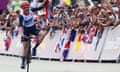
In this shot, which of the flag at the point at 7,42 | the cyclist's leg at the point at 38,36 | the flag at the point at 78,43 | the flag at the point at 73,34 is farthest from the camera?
the flag at the point at 7,42

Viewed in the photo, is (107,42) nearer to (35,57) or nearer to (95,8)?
(95,8)

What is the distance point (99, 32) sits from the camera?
16.0 m

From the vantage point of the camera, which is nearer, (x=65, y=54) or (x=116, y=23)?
(x=116, y=23)

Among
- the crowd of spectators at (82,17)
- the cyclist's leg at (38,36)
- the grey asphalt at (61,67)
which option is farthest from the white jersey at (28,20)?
the crowd of spectators at (82,17)

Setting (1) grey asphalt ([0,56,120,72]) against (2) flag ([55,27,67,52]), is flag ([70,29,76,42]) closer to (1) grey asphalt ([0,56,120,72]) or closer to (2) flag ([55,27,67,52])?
(2) flag ([55,27,67,52])

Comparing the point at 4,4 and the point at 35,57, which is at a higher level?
the point at 4,4

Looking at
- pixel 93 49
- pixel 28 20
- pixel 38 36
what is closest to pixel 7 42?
pixel 93 49

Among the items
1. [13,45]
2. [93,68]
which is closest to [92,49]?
[93,68]

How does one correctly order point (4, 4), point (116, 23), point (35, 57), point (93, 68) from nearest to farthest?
point (93, 68) → point (116, 23) → point (35, 57) → point (4, 4)

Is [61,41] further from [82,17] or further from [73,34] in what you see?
[82,17]

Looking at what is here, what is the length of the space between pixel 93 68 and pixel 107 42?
1.72 meters

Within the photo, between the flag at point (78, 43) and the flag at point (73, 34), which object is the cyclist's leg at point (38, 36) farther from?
the flag at point (78, 43)

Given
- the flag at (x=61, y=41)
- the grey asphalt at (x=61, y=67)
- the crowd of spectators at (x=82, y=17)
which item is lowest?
the grey asphalt at (x=61, y=67)

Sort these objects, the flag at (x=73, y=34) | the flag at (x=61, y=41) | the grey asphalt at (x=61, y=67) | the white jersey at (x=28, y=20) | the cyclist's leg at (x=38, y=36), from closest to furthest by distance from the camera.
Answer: the white jersey at (x=28, y=20)
the cyclist's leg at (x=38, y=36)
the grey asphalt at (x=61, y=67)
the flag at (x=73, y=34)
the flag at (x=61, y=41)
